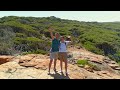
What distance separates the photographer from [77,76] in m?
9.07

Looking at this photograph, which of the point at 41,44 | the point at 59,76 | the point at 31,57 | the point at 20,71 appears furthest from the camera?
the point at 41,44

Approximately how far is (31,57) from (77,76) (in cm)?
252
